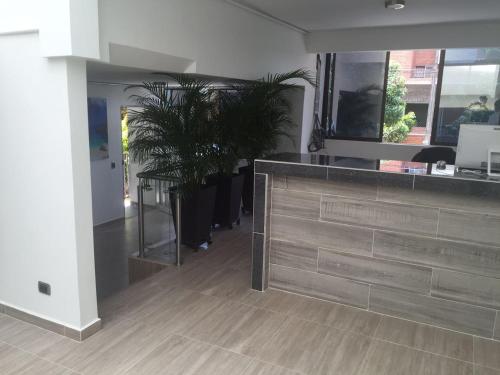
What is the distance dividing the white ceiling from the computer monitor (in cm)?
179

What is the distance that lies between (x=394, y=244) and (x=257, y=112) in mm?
2591

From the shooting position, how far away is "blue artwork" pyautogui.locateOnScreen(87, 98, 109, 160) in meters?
7.18

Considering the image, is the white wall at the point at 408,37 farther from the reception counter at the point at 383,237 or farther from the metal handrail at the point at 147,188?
the metal handrail at the point at 147,188

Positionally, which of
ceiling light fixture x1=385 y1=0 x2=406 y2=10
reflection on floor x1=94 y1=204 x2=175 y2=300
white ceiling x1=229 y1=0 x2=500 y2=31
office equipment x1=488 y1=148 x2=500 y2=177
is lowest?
reflection on floor x1=94 y1=204 x2=175 y2=300

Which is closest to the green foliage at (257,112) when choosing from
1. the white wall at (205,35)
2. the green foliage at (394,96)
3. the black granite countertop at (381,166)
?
the white wall at (205,35)

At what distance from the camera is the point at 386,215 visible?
3.31 m

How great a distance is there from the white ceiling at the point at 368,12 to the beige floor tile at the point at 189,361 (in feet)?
11.5

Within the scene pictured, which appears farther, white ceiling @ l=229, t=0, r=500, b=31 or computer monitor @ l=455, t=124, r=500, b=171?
white ceiling @ l=229, t=0, r=500, b=31

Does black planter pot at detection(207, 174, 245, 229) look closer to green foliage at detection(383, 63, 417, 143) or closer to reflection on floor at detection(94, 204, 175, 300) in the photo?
reflection on floor at detection(94, 204, 175, 300)

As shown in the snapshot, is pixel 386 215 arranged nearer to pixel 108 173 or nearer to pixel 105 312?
pixel 105 312

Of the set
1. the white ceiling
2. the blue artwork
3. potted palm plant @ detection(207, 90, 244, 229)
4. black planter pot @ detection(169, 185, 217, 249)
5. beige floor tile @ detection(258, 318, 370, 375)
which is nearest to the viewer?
beige floor tile @ detection(258, 318, 370, 375)

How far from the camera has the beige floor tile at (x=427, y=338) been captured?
9.60 ft

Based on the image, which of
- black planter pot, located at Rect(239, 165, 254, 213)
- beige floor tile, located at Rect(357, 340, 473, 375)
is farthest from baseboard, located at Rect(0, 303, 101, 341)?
black planter pot, located at Rect(239, 165, 254, 213)

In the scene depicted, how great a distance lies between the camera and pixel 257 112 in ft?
17.1
